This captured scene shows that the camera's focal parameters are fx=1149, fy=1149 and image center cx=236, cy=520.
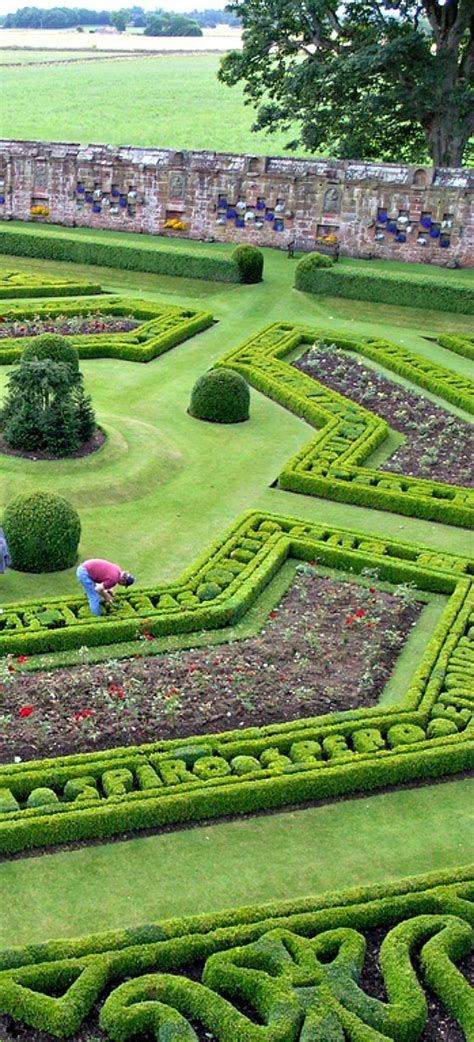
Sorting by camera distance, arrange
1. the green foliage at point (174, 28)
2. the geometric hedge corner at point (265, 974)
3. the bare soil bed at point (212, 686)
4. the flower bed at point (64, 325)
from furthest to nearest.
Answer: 1. the green foliage at point (174, 28)
2. the flower bed at point (64, 325)
3. the bare soil bed at point (212, 686)
4. the geometric hedge corner at point (265, 974)

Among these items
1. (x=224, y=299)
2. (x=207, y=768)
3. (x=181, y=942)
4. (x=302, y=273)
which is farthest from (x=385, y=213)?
(x=181, y=942)

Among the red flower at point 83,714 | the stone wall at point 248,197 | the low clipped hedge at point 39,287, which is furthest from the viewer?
the stone wall at point 248,197

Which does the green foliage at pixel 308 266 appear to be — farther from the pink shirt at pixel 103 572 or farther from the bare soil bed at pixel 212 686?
the pink shirt at pixel 103 572

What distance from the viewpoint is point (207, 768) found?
44.4 feet

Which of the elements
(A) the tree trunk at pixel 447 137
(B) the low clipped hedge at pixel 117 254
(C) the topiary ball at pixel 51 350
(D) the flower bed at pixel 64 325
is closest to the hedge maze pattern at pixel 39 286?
(B) the low clipped hedge at pixel 117 254

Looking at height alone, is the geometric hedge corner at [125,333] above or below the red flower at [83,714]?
above

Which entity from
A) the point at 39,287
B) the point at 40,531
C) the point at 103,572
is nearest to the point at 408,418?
the point at 40,531

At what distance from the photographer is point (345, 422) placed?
24.6 m

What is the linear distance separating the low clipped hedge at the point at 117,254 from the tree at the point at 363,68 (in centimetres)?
796

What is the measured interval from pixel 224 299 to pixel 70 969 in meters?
26.6

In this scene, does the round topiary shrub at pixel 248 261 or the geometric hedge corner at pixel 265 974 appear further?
the round topiary shrub at pixel 248 261

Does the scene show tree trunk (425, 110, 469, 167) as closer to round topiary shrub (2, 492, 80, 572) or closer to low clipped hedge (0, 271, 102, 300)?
low clipped hedge (0, 271, 102, 300)

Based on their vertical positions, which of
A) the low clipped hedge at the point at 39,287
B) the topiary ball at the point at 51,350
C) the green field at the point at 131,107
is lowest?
the low clipped hedge at the point at 39,287

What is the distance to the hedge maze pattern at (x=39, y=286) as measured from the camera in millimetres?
33656
